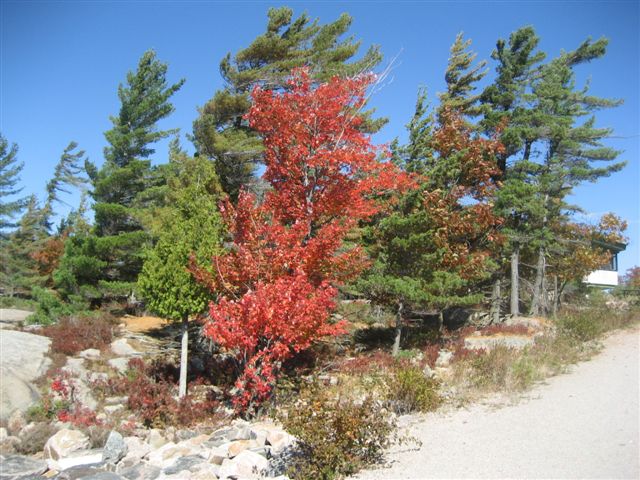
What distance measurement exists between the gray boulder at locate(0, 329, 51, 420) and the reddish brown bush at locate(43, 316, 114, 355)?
0.35 m

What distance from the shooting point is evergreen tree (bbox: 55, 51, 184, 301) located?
17.5 m

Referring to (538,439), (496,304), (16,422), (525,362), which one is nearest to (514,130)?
(496,304)

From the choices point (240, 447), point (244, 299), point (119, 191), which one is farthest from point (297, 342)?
point (119, 191)

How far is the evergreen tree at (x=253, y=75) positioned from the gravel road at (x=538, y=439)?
10.8 m

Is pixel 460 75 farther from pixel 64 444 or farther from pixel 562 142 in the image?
pixel 64 444

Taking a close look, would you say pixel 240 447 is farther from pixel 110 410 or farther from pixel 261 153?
pixel 261 153

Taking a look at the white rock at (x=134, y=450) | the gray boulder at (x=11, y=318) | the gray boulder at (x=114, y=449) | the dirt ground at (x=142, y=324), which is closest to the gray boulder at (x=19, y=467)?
the gray boulder at (x=114, y=449)

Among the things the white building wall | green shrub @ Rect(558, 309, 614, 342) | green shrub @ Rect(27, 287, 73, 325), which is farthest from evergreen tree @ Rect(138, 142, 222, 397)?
the white building wall

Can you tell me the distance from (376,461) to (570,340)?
10403 millimetres

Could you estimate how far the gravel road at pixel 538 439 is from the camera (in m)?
5.64

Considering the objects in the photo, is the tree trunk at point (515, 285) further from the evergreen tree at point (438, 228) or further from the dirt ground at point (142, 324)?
the dirt ground at point (142, 324)

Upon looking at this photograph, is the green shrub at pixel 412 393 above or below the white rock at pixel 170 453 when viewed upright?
above

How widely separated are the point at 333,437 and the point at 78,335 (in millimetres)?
10398

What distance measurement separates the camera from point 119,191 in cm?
1928
